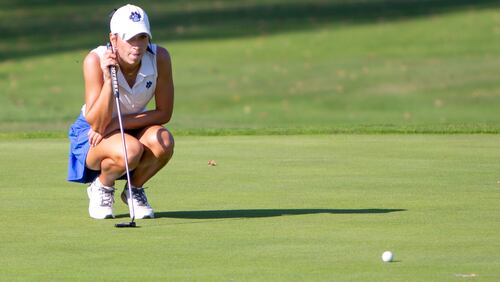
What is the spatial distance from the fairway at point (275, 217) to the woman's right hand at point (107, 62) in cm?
87

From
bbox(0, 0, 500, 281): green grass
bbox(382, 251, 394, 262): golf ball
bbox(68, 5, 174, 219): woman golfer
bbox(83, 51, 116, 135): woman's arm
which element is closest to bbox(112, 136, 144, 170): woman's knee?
bbox(68, 5, 174, 219): woman golfer

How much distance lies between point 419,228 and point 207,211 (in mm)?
1547

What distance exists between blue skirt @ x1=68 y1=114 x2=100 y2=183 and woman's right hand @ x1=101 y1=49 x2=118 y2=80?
0.53 meters

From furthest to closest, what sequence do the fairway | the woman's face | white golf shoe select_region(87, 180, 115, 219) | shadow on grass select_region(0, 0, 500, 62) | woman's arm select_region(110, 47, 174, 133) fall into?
shadow on grass select_region(0, 0, 500, 62)
woman's arm select_region(110, 47, 174, 133)
white golf shoe select_region(87, 180, 115, 219)
the woman's face
the fairway

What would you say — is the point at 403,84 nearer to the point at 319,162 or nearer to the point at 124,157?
the point at 319,162

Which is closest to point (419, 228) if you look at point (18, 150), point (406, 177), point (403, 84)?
point (406, 177)

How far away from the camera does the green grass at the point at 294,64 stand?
24.5 metres

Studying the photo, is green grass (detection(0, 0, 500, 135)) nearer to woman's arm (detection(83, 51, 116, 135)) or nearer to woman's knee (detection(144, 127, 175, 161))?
woman's knee (detection(144, 127, 175, 161))

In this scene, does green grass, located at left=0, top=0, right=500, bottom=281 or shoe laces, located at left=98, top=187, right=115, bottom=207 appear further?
shoe laces, located at left=98, top=187, right=115, bottom=207

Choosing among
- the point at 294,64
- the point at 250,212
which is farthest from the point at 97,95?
the point at 294,64

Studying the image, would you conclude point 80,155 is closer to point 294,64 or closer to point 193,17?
point 294,64

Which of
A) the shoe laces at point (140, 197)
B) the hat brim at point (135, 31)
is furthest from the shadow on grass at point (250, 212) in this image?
the hat brim at point (135, 31)

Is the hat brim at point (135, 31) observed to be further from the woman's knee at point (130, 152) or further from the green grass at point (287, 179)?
the green grass at point (287, 179)

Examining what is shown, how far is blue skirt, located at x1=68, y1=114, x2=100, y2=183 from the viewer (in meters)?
8.66
